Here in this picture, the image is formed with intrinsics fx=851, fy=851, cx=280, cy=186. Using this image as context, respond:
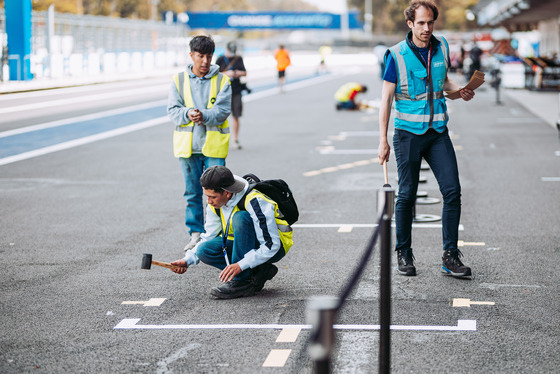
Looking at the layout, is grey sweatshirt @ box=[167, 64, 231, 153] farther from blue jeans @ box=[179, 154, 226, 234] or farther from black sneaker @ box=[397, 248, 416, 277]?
black sneaker @ box=[397, 248, 416, 277]

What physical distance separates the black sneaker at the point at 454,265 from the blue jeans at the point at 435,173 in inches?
2.1

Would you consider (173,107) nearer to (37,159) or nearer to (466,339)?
(466,339)

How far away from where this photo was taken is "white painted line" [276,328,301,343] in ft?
16.2

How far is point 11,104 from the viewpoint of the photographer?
2550cm

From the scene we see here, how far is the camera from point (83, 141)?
1631 cm

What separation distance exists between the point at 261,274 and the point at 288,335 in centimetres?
90

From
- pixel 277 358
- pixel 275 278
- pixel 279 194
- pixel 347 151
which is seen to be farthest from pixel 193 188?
pixel 347 151

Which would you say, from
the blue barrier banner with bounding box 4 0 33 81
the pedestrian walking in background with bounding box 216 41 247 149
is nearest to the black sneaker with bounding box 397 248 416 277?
the pedestrian walking in background with bounding box 216 41 247 149

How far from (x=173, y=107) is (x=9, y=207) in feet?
10.5

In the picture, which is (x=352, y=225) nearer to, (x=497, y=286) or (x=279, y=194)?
(x=497, y=286)

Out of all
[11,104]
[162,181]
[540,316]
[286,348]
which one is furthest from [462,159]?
[11,104]

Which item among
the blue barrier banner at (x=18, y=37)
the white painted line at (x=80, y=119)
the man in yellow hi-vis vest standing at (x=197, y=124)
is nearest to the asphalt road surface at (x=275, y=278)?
the man in yellow hi-vis vest standing at (x=197, y=124)

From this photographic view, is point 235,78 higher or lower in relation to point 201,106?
higher

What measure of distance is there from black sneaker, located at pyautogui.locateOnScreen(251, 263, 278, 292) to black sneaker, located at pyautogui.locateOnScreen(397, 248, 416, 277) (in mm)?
1070
